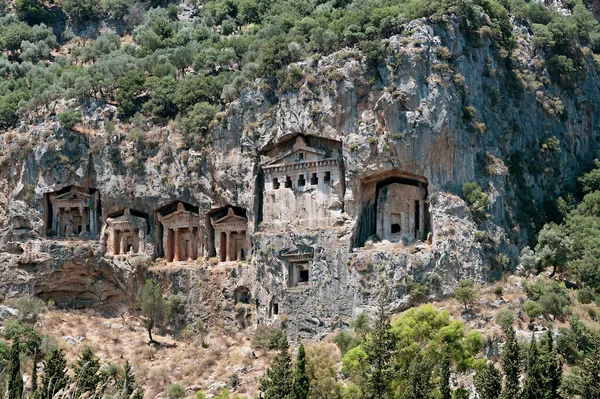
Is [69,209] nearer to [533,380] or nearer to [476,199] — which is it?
[476,199]

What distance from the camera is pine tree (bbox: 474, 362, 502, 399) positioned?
160 feet

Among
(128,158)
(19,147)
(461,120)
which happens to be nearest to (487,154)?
(461,120)

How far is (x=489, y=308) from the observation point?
202 ft

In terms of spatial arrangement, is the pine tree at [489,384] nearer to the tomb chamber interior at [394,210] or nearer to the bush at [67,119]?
the tomb chamber interior at [394,210]

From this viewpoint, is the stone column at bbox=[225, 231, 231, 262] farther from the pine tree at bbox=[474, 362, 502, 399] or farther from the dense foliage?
the pine tree at bbox=[474, 362, 502, 399]

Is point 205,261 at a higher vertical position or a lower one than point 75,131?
lower

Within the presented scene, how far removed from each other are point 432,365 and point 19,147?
3769cm

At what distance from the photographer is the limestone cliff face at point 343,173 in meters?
65.4

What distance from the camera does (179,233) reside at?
246 feet

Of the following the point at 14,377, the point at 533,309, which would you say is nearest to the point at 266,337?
the point at 533,309

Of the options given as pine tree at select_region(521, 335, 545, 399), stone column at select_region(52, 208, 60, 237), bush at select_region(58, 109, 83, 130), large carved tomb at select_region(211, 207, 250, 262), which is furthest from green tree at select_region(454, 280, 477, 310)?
bush at select_region(58, 109, 83, 130)

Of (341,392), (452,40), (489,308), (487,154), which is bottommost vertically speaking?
(341,392)

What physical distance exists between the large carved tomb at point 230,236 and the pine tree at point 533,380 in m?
27.7

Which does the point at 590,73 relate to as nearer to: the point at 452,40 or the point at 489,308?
the point at 452,40
